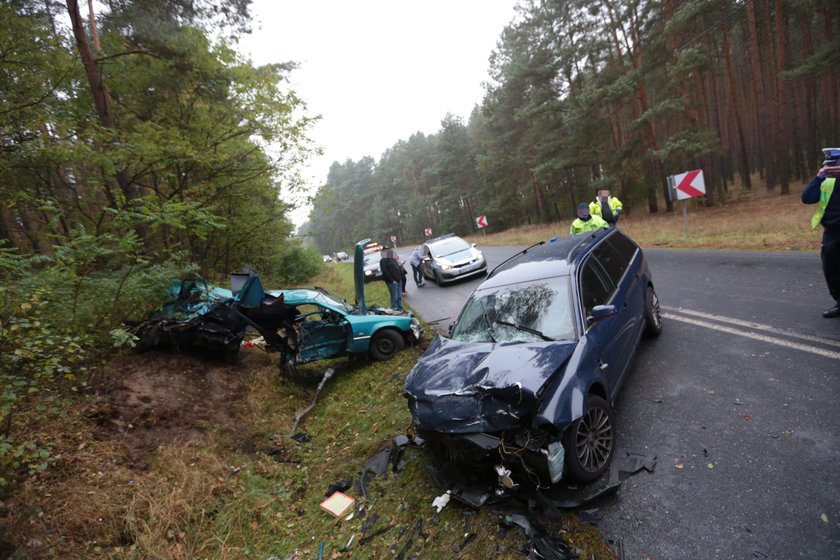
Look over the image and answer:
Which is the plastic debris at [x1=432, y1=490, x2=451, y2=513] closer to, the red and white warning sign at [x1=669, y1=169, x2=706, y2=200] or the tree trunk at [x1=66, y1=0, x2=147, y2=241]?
the tree trunk at [x1=66, y1=0, x2=147, y2=241]

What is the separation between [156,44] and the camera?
7.70 m

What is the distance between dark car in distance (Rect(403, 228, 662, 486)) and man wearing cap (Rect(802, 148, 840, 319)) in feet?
7.42

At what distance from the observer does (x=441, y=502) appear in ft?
10.3

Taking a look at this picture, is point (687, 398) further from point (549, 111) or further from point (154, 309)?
point (549, 111)

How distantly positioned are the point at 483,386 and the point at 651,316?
11.0 ft

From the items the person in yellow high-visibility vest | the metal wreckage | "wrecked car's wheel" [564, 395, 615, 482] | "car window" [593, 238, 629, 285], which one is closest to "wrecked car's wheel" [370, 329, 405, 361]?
the metal wreckage

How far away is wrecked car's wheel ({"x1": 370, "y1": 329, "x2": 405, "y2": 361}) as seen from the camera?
7.17 metres

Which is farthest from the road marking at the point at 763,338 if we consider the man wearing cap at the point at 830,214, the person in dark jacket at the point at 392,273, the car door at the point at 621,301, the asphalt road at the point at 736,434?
the person in dark jacket at the point at 392,273

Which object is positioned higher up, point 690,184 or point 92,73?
point 92,73

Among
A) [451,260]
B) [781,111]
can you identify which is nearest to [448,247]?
[451,260]

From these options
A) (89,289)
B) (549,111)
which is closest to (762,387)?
(89,289)

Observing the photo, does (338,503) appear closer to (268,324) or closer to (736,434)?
(736,434)

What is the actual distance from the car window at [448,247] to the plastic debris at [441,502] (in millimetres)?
10843

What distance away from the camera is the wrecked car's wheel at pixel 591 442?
9.21 ft
